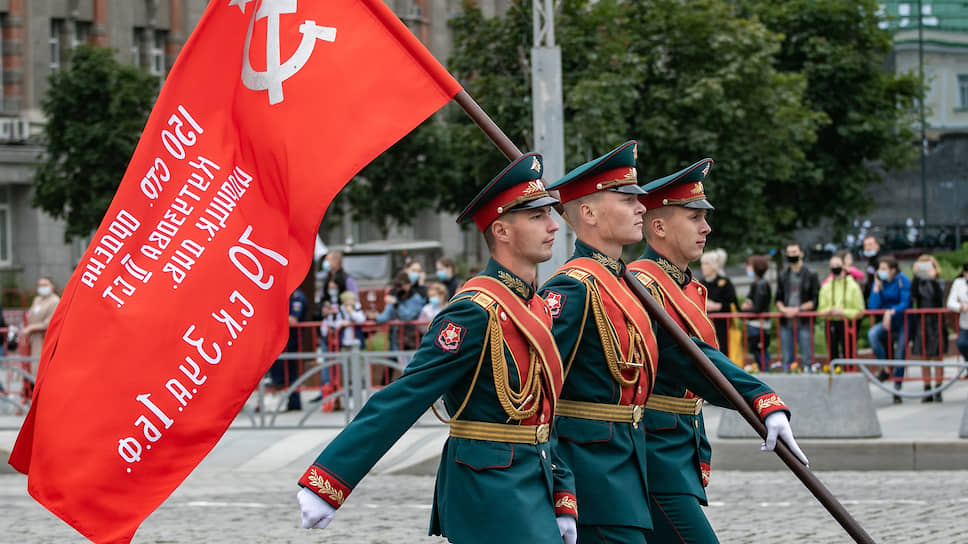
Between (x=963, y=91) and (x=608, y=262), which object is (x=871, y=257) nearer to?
(x=608, y=262)

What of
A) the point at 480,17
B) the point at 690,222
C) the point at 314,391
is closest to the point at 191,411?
the point at 690,222

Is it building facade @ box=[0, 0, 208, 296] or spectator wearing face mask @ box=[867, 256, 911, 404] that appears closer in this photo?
spectator wearing face mask @ box=[867, 256, 911, 404]

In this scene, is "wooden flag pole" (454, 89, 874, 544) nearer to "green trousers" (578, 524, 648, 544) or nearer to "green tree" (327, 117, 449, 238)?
"green trousers" (578, 524, 648, 544)

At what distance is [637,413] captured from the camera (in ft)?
18.3

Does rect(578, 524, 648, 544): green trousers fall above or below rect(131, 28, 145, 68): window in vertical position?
below

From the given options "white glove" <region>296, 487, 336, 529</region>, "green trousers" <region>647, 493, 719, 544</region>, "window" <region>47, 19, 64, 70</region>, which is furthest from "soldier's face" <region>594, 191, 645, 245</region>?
"window" <region>47, 19, 64, 70</region>

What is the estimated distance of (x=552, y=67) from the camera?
42.5 feet

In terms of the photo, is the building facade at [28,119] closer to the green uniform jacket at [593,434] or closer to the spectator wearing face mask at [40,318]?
the spectator wearing face mask at [40,318]

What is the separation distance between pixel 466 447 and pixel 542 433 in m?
0.26

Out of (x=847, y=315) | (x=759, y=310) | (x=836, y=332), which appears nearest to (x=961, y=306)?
(x=847, y=315)

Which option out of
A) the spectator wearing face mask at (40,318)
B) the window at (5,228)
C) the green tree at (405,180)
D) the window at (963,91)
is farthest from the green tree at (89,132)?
the window at (963,91)

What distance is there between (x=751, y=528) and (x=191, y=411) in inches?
191

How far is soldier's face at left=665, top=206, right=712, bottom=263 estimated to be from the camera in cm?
620

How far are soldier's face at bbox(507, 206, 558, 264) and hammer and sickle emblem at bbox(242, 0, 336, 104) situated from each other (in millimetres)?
1116
